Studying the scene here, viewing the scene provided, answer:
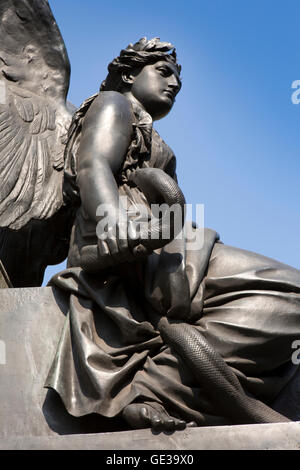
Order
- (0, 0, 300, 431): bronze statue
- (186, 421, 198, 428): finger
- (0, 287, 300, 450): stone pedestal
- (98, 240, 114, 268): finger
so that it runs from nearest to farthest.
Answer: (0, 287, 300, 450): stone pedestal
(186, 421, 198, 428): finger
(0, 0, 300, 431): bronze statue
(98, 240, 114, 268): finger

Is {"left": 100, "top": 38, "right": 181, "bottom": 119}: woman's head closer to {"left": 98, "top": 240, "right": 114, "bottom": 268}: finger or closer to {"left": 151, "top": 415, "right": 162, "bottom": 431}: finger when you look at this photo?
{"left": 98, "top": 240, "right": 114, "bottom": 268}: finger

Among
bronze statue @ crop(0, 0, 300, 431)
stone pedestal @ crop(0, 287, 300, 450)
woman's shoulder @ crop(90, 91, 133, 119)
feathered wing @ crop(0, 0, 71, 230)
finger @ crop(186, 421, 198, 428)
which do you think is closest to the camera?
stone pedestal @ crop(0, 287, 300, 450)

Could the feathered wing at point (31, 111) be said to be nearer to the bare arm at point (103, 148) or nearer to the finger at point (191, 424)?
the bare arm at point (103, 148)

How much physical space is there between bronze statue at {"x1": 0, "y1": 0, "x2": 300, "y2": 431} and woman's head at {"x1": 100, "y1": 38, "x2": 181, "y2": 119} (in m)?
0.70

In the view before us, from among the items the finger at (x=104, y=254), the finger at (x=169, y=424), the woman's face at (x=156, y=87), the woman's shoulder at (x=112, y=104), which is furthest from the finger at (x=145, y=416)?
the woman's face at (x=156, y=87)

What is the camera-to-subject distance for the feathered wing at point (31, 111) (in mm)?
5898

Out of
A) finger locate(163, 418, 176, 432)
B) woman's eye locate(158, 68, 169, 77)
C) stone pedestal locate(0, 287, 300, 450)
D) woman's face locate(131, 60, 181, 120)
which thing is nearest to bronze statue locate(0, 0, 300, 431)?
finger locate(163, 418, 176, 432)

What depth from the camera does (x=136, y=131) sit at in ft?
19.0

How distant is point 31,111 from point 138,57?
38.1 inches

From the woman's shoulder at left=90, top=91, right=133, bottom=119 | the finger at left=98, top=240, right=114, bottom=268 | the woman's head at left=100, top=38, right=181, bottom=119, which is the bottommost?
the finger at left=98, top=240, right=114, bottom=268

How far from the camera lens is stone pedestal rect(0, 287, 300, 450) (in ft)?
14.4

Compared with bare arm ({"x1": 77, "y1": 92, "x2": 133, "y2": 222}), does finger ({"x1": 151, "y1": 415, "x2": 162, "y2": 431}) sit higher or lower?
lower

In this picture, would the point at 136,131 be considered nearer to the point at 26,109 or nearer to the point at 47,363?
the point at 26,109
